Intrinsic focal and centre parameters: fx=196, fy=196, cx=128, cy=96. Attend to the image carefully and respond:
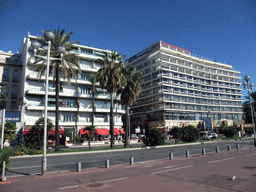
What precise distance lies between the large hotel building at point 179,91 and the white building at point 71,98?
17643mm

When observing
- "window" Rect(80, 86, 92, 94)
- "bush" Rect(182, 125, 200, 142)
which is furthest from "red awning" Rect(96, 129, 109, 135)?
"bush" Rect(182, 125, 200, 142)

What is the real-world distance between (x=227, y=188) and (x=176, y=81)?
59579 mm

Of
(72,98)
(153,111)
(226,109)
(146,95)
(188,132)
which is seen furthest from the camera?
(226,109)

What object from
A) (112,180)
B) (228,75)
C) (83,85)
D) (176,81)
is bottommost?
(112,180)

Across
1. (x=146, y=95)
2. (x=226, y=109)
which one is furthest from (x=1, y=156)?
(x=226, y=109)

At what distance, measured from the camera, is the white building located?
128ft

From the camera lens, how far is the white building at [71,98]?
128 feet

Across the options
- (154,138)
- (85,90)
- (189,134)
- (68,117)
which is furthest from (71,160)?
(85,90)

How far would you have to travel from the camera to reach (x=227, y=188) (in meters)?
7.31

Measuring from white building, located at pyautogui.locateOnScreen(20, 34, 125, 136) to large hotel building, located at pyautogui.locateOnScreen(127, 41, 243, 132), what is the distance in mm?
17643

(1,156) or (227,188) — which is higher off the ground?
(1,156)

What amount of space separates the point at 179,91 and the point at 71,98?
118 feet

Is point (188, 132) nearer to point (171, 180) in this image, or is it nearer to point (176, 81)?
point (171, 180)

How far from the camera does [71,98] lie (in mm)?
43969
